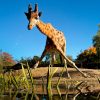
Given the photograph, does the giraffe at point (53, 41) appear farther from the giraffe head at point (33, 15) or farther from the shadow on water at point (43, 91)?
the shadow on water at point (43, 91)

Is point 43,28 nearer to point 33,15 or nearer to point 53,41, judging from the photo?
point 53,41

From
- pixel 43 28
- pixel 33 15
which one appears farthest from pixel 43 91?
pixel 43 28

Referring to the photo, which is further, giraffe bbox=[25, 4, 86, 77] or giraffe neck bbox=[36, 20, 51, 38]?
giraffe bbox=[25, 4, 86, 77]

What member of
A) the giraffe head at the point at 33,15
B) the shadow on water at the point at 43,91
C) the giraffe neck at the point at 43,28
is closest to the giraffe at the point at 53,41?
the giraffe neck at the point at 43,28

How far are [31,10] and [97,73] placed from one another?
6588 millimetres

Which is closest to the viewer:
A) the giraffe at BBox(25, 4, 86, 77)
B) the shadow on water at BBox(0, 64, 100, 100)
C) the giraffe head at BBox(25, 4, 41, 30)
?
the shadow on water at BBox(0, 64, 100, 100)

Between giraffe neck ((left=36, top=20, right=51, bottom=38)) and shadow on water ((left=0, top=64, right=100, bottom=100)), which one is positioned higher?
giraffe neck ((left=36, top=20, right=51, bottom=38))

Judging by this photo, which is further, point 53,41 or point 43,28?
point 53,41

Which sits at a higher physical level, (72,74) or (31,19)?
(31,19)

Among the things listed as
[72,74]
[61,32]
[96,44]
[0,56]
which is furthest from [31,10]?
[96,44]

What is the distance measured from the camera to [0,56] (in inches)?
858

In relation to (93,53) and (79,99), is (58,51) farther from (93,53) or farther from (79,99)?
(93,53)

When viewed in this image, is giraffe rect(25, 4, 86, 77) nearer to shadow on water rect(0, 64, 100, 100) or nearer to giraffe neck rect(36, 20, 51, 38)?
giraffe neck rect(36, 20, 51, 38)

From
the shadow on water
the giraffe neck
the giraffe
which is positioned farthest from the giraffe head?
the shadow on water
